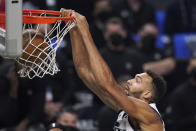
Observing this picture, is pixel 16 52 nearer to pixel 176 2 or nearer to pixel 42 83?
pixel 42 83

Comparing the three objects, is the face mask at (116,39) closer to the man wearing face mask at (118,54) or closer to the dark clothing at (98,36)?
the man wearing face mask at (118,54)

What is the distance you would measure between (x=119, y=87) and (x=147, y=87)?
31 cm

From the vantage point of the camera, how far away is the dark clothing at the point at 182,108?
8359 millimetres

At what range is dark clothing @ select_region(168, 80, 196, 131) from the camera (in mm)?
8359

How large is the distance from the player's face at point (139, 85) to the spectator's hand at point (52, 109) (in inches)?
103

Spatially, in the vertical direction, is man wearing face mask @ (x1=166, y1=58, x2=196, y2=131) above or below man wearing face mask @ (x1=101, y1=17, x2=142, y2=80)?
below

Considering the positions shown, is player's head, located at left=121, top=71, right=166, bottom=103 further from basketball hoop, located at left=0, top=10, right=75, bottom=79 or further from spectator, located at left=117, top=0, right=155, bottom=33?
spectator, located at left=117, top=0, right=155, bottom=33

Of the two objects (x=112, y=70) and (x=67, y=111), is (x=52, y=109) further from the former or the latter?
(x=112, y=70)

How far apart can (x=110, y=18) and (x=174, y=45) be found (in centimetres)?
116

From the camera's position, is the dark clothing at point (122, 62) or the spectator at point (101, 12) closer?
the dark clothing at point (122, 62)

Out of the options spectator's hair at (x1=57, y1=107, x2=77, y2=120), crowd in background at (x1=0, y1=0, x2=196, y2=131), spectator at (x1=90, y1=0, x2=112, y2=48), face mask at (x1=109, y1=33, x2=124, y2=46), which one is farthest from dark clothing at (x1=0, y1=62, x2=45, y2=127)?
spectator at (x1=90, y1=0, x2=112, y2=48)

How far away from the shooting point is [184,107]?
8.47m

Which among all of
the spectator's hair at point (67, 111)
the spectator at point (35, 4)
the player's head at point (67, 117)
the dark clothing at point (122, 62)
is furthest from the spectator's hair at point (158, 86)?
the spectator at point (35, 4)

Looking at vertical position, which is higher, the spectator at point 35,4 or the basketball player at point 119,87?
the spectator at point 35,4
